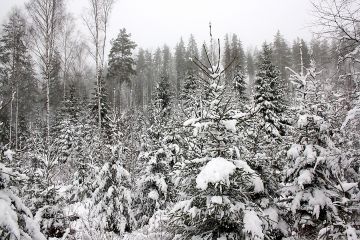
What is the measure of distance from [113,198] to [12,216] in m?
8.39

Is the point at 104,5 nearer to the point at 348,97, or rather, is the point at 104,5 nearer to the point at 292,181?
the point at 292,181

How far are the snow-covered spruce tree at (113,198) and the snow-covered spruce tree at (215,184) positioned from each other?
6132mm

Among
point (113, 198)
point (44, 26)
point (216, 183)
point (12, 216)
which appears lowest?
point (113, 198)

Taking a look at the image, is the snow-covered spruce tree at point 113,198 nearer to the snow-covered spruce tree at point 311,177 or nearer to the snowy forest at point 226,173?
the snowy forest at point 226,173

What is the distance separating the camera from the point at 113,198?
11914mm

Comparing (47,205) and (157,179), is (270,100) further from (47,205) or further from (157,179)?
(47,205)

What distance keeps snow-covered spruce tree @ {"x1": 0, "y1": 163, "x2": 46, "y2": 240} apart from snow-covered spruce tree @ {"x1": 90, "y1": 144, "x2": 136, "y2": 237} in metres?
7.46

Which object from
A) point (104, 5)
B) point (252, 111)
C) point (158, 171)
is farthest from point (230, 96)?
point (104, 5)

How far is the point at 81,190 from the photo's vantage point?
51.2 feet

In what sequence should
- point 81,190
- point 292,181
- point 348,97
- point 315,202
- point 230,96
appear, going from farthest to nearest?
point 81,190 → point 292,181 → point 315,202 → point 230,96 → point 348,97

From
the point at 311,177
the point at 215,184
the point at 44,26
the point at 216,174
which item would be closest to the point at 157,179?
the point at 311,177

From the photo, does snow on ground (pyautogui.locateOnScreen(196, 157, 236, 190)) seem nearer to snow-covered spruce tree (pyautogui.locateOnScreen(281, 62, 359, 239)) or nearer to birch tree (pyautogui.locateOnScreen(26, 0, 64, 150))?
snow-covered spruce tree (pyautogui.locateOnScreen(281, 62, 359, 239))

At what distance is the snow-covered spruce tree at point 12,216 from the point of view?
3644 mm

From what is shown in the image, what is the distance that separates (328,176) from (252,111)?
440 centimetres
